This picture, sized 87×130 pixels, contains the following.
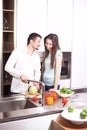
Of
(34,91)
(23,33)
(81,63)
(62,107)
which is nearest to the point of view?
(62,107)

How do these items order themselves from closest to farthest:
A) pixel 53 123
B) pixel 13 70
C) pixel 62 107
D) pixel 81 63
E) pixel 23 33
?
pixel 53 123 < pixel 62 107 < pixel 13 70 < pixel 23 33 < pixel 81 63

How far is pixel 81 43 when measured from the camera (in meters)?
3.66

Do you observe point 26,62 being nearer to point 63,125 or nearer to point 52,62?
point 52,62

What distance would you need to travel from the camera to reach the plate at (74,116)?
155cm

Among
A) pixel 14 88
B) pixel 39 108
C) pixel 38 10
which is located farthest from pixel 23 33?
pixel 39 108

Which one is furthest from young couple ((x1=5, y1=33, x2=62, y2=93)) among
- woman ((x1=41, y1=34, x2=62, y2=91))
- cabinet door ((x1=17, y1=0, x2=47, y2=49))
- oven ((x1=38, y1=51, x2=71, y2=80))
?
oven ((x1=38, y1=51, x2=71, y2=80))

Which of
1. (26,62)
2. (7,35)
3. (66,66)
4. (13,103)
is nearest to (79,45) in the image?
(66,66)

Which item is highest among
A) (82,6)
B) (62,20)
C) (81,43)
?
(82,6)

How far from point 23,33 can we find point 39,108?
5.43 feet

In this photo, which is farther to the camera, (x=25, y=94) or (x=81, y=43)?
(x=81, y=43)

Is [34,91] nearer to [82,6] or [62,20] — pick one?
[62,20]

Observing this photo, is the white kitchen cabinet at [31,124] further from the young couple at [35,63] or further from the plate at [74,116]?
the young couple at [35,63]

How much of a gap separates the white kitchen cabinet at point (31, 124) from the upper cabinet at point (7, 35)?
1633 millimetres

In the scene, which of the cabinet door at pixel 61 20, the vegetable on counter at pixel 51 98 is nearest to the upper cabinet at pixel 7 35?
the cabinet door at pixel 61 20
